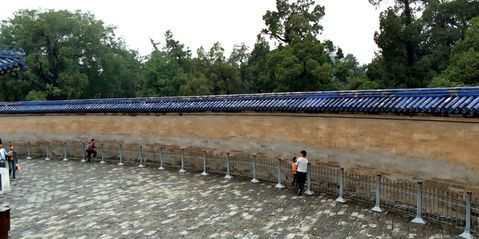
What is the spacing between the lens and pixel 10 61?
1777 centimetres

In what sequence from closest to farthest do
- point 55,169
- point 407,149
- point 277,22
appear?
point 407,149 < point 55,169 < point 277,22

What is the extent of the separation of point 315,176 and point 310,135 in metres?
1.73

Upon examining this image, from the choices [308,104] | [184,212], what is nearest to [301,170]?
[308,104]

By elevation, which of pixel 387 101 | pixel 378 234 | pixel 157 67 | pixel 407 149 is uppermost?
pixel 157 67

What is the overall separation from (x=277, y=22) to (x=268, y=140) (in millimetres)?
22221

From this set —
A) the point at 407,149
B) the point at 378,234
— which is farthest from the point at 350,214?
the point at 407,149

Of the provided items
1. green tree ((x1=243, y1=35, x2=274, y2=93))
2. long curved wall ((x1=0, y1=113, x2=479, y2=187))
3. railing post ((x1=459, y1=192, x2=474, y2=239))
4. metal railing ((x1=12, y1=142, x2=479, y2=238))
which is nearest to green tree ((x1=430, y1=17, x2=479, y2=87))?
long curved wall ((x1=0, y1=113, x2=479, y2=187))

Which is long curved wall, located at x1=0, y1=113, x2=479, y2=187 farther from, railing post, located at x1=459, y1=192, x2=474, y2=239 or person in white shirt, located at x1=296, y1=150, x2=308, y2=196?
person in white shirt, located at x1=296, y1=150, x2=308, y2=196

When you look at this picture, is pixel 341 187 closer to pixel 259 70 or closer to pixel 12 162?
pixel 12 162

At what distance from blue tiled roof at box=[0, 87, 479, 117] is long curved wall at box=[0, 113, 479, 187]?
37 cm

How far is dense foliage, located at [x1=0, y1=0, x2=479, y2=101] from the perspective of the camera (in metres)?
29.9

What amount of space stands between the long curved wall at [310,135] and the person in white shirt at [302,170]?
66.8 inches

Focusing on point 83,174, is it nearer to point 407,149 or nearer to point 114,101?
point 114,101

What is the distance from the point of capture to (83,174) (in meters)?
19.0
